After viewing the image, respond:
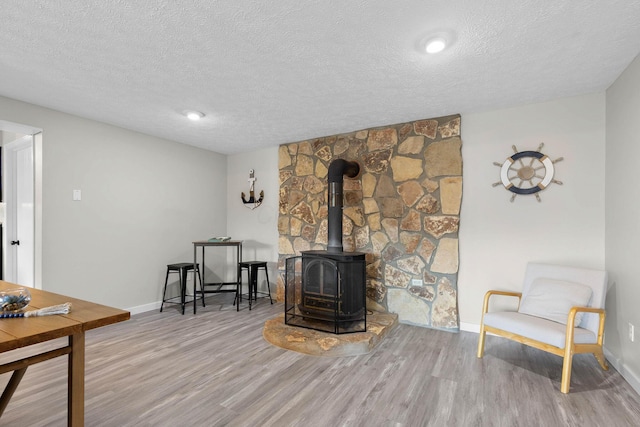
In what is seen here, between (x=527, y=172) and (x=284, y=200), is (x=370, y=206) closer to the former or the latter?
(x=284, y=200)

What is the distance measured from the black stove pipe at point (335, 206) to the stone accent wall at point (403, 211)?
43cm

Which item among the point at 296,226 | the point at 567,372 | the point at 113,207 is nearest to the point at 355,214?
the point at 296,226

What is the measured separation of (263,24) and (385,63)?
91 centimetres

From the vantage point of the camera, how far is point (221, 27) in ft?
5.70

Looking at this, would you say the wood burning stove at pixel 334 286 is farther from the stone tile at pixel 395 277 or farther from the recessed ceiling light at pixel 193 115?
the recessed ceiling light at pixel 193 115

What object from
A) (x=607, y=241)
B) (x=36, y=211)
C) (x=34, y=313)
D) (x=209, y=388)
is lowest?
(x=209, y=388)

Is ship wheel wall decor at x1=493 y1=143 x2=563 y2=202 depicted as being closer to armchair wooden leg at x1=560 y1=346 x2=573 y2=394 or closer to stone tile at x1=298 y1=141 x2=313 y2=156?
armchair wooden leg at x1=560 y1=346 x2=573 y2=394

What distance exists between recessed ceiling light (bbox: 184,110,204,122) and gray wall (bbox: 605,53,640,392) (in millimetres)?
3625

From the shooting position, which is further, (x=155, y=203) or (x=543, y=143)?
(x=155, y=203)

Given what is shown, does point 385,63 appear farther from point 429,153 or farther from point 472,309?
point 472,309

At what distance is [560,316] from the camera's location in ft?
7.57

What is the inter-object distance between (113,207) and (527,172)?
452 centimetres

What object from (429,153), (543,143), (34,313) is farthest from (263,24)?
(543,143)

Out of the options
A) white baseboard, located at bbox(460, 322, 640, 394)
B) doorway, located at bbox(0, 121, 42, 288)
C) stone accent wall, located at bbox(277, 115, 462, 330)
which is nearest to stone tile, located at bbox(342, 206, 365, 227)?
stone accent wall, located at bbox(277, 115, 462, 330)
